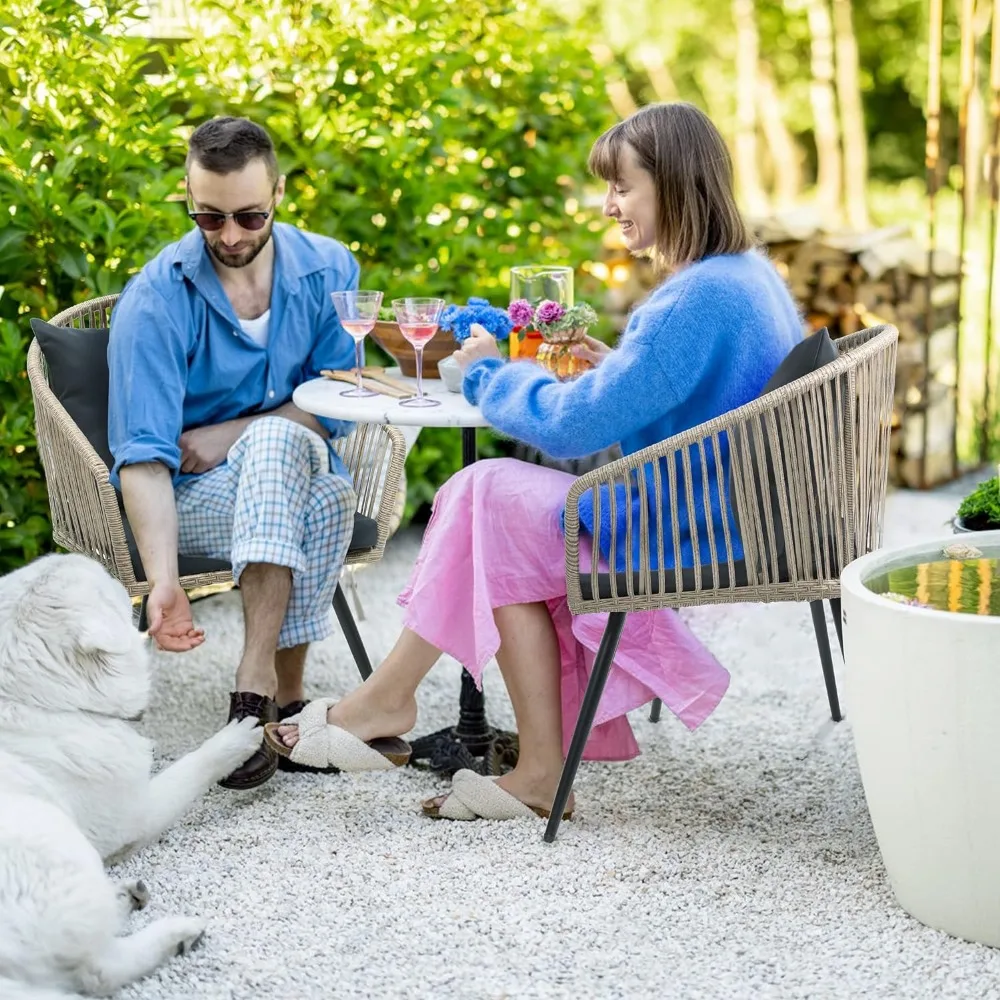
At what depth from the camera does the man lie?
2.92 metres

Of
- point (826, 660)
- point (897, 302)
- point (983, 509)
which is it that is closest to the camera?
point (983, 509)

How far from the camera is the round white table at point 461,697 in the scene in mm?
2772

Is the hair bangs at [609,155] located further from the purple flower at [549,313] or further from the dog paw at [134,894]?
the dog paw at [134,894]

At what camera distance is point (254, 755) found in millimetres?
2871

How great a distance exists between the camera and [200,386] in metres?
3.13

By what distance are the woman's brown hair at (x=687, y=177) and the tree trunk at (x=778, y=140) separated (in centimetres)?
1224

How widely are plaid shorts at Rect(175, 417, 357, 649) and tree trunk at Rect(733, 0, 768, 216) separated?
36.7 ft

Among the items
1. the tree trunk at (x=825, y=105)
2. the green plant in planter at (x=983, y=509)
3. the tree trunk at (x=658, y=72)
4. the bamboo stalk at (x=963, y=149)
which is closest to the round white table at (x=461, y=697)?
the green plant in planter at (x=983, y=509)

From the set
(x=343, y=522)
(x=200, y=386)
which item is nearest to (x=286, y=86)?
(x=200, y=386)

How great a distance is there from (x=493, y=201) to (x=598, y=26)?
0.83 meters

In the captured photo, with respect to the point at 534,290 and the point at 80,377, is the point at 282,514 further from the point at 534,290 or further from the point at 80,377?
the point at 534,290

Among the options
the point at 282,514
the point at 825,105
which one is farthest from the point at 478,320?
the point at 825,105

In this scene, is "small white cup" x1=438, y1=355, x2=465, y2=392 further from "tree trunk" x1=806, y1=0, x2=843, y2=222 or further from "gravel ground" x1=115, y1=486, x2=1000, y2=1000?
"tree trunk" x1=806, y1=0, x2=843, y2=222

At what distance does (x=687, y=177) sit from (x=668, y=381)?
40cm
